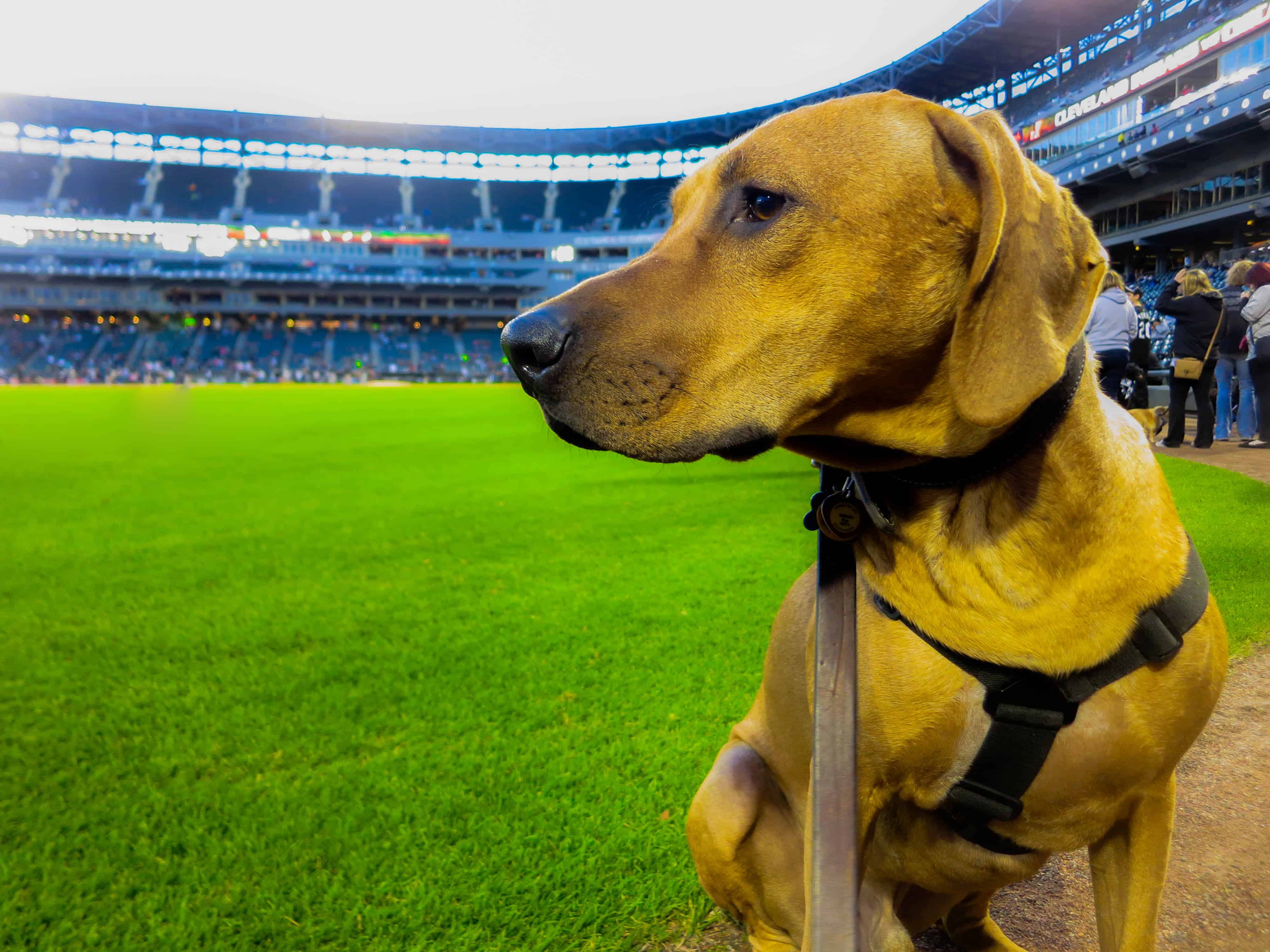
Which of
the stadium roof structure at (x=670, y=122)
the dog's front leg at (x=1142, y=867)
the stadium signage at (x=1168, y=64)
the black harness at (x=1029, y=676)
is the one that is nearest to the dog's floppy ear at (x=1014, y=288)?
the black harness at (x=1029, y=676)

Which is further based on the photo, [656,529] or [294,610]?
[656,529]

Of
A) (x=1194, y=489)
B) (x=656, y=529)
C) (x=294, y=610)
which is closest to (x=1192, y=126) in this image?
(x=1194, y=489)

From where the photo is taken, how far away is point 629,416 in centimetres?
138

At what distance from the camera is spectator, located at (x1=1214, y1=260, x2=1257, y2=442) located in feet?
30.3

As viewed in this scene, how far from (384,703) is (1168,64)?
3867 cm

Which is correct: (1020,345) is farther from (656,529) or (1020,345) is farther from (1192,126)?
(1192,126)

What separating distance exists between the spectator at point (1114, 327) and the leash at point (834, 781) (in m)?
7.11

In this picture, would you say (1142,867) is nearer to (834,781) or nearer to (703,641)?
(834,781)

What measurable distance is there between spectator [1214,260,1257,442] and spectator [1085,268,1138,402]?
223cm

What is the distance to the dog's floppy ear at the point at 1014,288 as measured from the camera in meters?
1.26

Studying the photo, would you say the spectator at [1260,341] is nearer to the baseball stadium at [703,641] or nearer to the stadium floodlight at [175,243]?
the baseball stadium at [703,641]

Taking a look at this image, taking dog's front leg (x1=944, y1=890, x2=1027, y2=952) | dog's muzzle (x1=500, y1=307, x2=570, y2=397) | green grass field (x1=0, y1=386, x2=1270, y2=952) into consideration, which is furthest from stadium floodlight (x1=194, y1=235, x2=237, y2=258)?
dog's front leg (x1=944, y1=890, x2=1027, y2=952)

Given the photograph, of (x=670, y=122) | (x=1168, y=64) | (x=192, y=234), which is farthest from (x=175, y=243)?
(x=1168, y=64)

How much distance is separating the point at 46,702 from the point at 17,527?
4.62 meters
